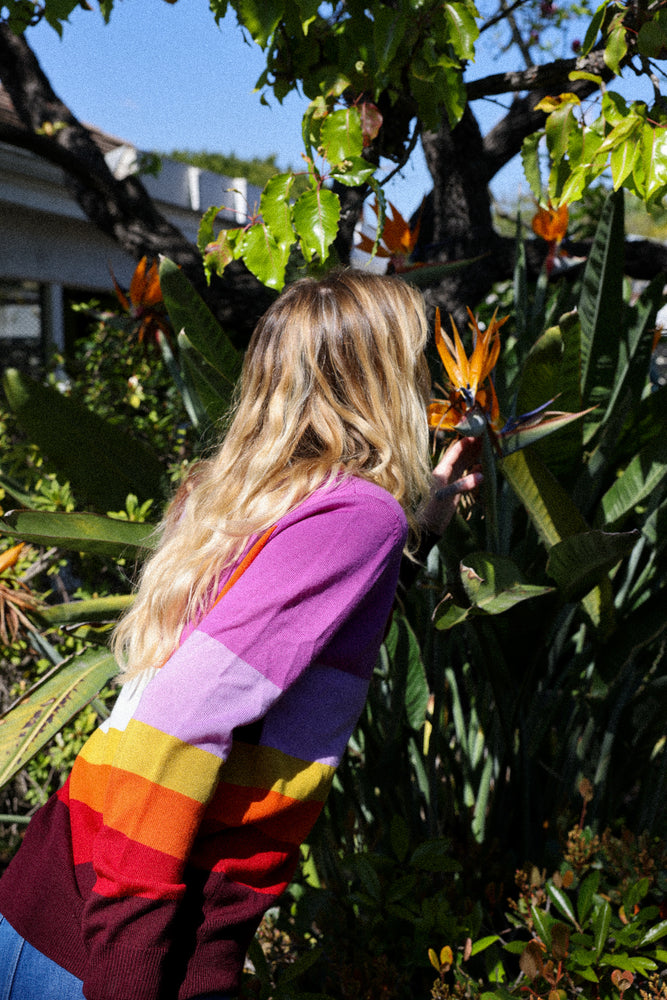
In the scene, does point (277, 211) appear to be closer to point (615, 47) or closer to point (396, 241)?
point (396, 241)

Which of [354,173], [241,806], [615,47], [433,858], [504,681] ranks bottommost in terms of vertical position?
[433,858]

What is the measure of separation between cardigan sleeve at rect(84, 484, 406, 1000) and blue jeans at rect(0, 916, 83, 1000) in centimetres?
8

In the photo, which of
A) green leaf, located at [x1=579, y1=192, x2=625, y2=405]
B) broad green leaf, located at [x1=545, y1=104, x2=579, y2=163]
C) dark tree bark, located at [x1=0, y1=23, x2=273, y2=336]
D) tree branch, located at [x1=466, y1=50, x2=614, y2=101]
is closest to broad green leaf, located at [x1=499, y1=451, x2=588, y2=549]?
green leaf, located at [x1=579, y1=192, x2=625, y2=405]

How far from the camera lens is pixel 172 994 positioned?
973 millimetres

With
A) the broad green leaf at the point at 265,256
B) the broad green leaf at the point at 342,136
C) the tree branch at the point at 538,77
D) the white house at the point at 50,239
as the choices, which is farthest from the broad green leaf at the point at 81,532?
the white house at the point at 50,239

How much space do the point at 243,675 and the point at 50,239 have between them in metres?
6.54

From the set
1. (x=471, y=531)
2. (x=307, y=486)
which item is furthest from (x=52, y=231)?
(x=307, y=486)

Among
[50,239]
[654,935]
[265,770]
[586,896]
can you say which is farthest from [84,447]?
[50,239]

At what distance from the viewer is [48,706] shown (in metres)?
1.57

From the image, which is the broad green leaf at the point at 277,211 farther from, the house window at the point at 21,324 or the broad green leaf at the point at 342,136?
the house window at the point at 21,324

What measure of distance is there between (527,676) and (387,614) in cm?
81

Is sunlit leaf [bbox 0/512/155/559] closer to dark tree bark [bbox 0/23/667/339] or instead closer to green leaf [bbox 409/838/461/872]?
green leaf [bbox 409/838/461/872]

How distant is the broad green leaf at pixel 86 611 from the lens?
1.57 meters

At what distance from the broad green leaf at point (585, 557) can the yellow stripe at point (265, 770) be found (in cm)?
66
